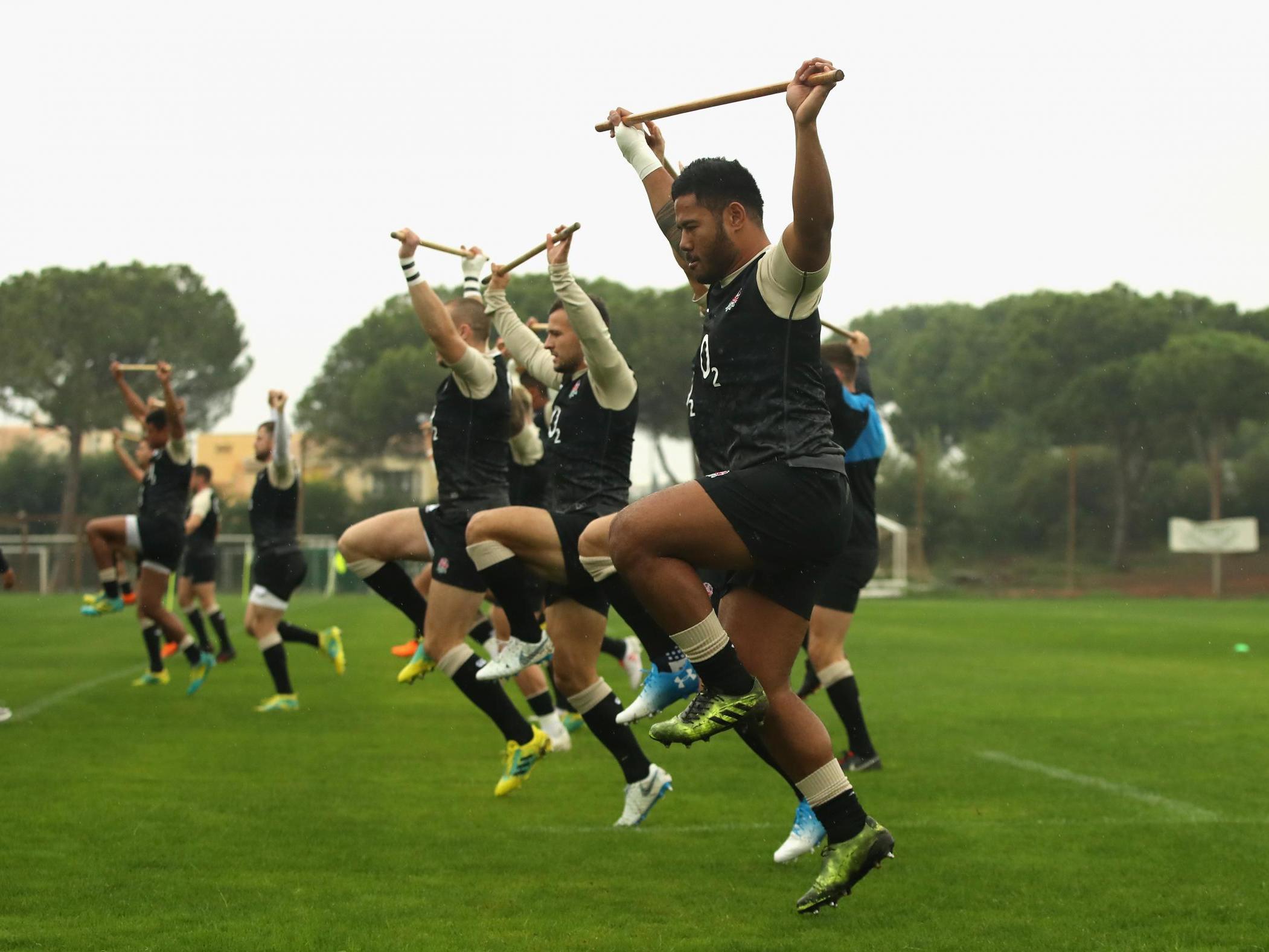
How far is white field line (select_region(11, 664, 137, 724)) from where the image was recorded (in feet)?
35.5

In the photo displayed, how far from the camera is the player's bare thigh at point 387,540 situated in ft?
27.9

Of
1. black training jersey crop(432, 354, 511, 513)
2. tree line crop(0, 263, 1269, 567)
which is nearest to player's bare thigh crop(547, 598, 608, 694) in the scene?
black training jersey crop(432, 354, 511, 513)

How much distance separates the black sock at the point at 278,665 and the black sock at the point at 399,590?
3.13m

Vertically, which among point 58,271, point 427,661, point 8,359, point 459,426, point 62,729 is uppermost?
point 58,271

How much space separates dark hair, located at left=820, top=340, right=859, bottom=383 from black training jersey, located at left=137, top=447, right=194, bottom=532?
6651mm

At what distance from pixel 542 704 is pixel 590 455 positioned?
2.23m

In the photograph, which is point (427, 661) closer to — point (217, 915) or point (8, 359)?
point (217, 915)

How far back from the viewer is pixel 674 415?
40469 millimetres

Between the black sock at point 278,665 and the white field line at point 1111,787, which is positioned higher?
the black sock at point 278,665

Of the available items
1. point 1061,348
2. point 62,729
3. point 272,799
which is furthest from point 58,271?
point 272,799

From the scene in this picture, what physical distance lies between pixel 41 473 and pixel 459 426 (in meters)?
48.2

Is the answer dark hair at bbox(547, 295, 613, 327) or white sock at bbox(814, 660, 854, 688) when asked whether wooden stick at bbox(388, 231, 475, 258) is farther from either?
white sock at bbox(814, 660, 854, 688)

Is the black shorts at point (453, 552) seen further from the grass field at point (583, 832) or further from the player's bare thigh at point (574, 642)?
the grass field at point (583, 832)

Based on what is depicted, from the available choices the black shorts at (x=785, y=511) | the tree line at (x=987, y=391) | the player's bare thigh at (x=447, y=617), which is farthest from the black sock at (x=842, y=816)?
the tree line at (x=987, y=391)
